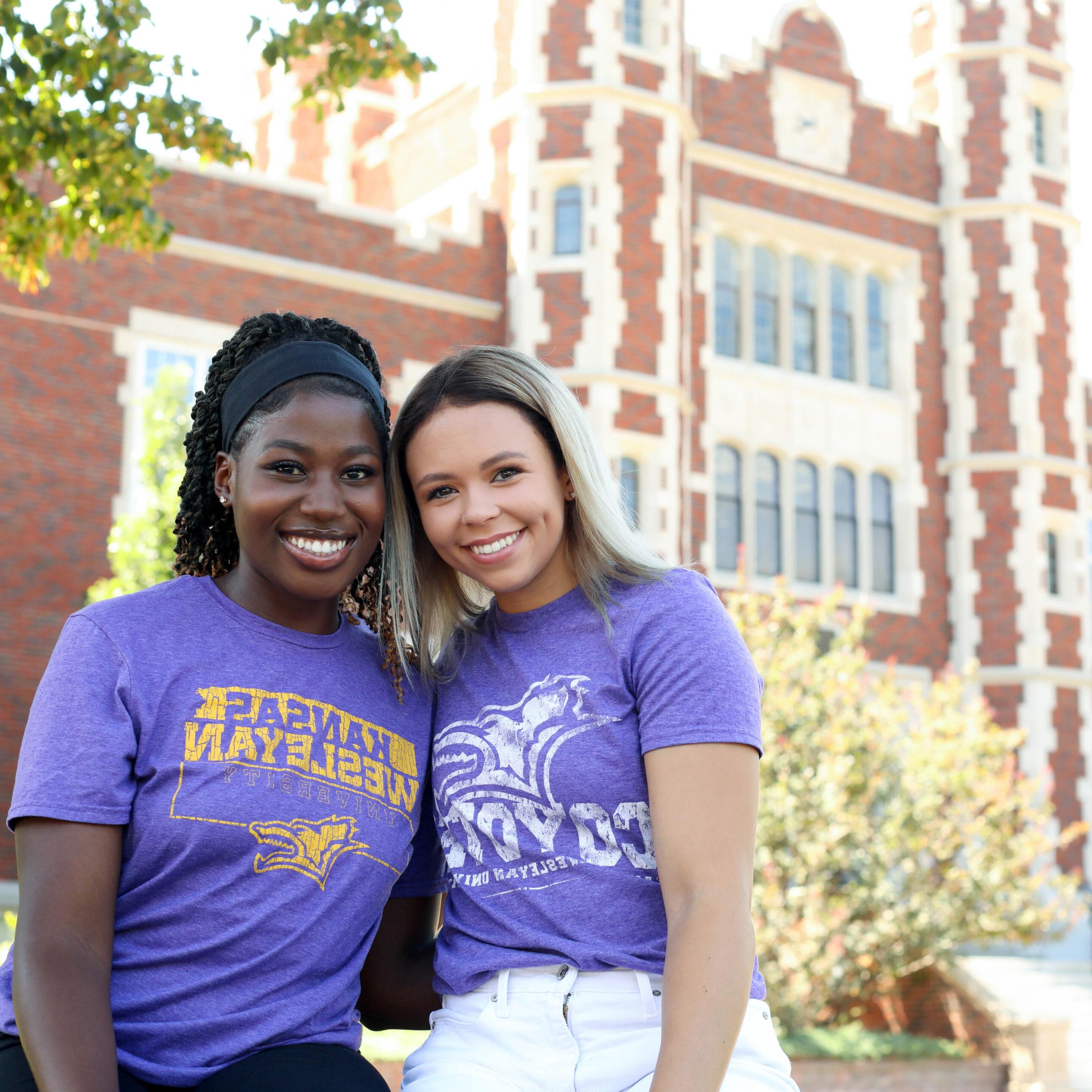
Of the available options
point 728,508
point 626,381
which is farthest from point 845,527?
point 626,381

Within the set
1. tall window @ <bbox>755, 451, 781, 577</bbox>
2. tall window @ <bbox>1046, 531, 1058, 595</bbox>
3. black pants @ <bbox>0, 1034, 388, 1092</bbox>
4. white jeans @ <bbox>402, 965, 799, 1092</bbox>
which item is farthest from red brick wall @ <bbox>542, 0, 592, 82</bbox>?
black pants @ <bbox>0, 1034, 388, 1092</bbox>

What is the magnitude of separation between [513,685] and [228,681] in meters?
0.48

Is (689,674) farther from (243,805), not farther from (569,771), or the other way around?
(243,805)

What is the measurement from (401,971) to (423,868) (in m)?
0.19

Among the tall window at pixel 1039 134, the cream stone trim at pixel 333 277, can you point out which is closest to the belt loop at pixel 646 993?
the cream stone trim at pixel 333 277

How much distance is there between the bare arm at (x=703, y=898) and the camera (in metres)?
2.15

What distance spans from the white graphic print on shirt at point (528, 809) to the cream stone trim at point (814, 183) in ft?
54.3

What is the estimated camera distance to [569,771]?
239 cm

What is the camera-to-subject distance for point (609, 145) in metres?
16.7

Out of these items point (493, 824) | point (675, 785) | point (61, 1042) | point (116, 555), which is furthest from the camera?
point (116, 555)

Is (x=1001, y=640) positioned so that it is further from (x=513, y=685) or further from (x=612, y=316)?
(x=513, y=685)

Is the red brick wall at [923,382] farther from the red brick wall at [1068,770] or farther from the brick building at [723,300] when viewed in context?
the red brick wall at [1068,770]

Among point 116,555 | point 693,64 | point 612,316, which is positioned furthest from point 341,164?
point 116,555

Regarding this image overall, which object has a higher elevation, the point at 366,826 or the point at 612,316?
the point at 612,316
